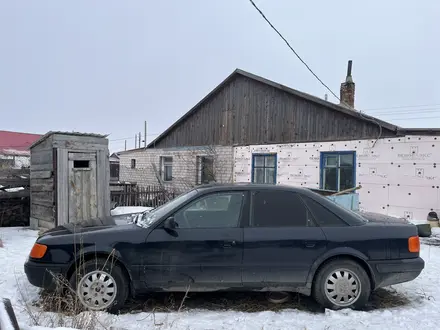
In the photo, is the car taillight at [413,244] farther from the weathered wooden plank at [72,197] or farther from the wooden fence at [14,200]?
the wooden fence at [14,200]

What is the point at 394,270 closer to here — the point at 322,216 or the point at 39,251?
the point at 322,216

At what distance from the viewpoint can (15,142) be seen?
122 feet

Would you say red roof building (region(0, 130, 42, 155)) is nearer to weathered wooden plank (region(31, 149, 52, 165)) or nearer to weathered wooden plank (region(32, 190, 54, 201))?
weathered wooden plank (region(31, 149, 52, 165))

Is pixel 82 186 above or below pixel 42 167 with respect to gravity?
below

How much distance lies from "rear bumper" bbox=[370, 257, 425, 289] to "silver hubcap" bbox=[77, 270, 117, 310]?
10.0 feet

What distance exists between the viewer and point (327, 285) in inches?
148

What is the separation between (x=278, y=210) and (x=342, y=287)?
115 cm

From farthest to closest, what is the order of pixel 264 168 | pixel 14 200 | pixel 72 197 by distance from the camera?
pixel 264 168 < pixel 14 200 < pixel 72 197

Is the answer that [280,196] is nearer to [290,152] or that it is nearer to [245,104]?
[290,152]

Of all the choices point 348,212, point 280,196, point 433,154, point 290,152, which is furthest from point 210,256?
point 290,152

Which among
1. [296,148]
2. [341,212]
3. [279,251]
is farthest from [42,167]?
[296,148]

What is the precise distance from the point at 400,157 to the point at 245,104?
692cm

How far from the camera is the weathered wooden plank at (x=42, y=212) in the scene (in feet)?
24.8

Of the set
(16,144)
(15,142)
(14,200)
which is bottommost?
Answer: (14,200)
